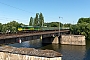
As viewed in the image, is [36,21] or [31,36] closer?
[31,36]

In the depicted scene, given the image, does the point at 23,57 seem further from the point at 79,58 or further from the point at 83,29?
the point at 83,29

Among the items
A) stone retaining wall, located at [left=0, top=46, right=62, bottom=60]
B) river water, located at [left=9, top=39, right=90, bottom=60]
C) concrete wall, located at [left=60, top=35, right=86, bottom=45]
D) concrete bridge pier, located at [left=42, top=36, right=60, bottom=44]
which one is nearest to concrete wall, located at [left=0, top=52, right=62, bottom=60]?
stone retaining wall, located at [left=0, top=46, right=62, bottom=60]

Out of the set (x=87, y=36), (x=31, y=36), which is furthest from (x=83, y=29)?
Result: (x=31, y=36)

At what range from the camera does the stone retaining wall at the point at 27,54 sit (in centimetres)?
2133

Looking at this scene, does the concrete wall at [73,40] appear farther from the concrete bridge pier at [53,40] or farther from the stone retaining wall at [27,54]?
the stone retaining wall at [27,54]

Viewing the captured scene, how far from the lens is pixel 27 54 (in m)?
23.2

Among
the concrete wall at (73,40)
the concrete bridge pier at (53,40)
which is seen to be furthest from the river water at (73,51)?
the concrete bridge pier at (53,40)

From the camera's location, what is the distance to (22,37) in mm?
45156

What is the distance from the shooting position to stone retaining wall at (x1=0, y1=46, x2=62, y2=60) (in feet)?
70.0

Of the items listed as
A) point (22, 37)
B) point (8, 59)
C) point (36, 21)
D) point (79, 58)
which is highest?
point (36, 21)

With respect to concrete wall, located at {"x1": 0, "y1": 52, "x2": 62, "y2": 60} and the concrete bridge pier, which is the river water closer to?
the concrete bridge pier

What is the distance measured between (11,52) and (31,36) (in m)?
27.1

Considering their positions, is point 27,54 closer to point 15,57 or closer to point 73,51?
point 15,57

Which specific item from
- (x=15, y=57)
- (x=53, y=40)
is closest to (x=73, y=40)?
(x=53, y=40)
